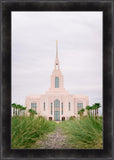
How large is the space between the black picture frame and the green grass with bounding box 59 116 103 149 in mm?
137

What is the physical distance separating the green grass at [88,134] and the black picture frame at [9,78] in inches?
5.4

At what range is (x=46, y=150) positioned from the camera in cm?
271

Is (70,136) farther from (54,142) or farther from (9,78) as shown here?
(9,78)

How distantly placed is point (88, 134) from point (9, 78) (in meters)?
1.33

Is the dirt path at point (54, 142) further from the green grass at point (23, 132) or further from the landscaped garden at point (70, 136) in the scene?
the green grass at point (23, 132)

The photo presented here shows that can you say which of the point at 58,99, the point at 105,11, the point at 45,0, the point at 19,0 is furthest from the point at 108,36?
the point at 58,99

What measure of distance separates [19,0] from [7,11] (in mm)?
224

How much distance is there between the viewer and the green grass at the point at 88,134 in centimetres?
284

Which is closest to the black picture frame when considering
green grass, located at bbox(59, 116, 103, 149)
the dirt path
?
green grass, located at bbox(59, 116, 103, 149)

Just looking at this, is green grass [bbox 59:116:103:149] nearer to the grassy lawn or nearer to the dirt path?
the grassy lawn

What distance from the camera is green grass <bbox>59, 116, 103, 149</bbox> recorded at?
112 inches

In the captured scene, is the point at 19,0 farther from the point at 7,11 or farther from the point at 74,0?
the point at 74,0

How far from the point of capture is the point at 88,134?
Result: 289cm

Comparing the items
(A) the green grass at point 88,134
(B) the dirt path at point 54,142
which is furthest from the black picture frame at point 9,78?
(B) the dirt path at point 54,142
